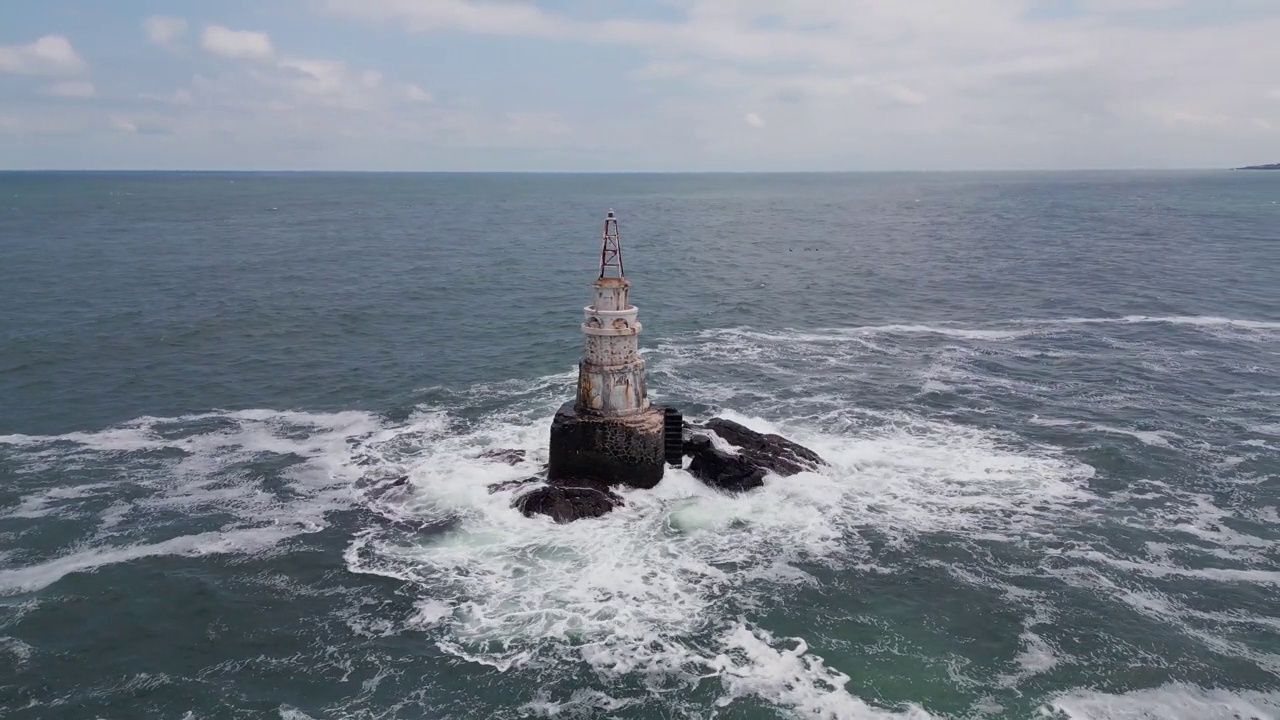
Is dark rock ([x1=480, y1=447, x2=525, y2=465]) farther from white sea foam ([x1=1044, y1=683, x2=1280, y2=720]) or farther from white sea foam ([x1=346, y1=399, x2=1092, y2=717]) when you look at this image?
white sea foam ([x1=1044, y1=683, x2=1280, y2=720])

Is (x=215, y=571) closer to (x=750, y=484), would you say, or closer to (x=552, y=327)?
(x=750, y=484)

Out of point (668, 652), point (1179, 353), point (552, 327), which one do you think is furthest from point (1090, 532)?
point (552, 327)

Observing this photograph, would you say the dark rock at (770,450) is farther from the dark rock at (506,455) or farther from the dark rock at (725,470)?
the dark rock at (506,455)

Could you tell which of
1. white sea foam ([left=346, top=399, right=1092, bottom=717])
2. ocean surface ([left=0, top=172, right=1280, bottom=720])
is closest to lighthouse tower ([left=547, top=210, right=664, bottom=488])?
white sea foam ([left=346, top=399, right=1092, bottom=717])

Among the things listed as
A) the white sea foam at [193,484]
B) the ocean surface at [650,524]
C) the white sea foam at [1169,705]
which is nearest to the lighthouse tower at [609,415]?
the ocean surface at [650,524]

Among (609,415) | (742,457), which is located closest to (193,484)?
(609,415)
